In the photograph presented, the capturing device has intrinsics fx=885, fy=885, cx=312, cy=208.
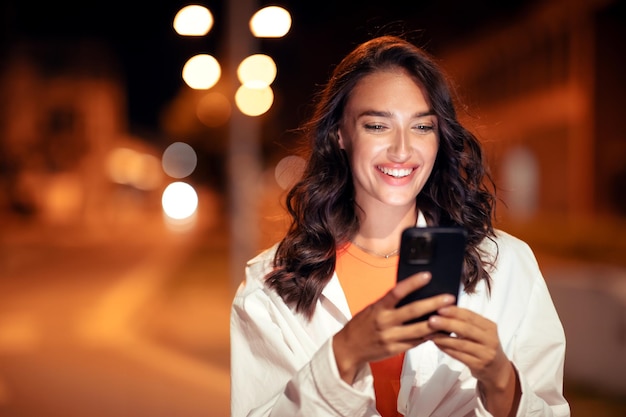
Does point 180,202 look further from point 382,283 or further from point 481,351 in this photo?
point 481,351

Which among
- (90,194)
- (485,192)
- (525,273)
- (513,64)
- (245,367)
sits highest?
(513,64)

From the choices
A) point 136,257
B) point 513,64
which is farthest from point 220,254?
point 513,64

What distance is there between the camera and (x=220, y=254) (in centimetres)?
2569

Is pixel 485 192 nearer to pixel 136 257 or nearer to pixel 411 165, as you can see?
pixel 411 165

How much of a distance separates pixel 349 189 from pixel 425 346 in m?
0.70

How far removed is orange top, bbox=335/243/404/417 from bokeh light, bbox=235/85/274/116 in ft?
37.0

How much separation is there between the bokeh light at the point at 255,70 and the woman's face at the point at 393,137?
11255mm

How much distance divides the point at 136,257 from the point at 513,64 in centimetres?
1896

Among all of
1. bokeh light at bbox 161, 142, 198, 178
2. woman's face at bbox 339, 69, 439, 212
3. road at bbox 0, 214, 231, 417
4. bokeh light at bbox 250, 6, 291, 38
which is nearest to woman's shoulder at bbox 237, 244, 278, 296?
woman's face at bbox 339, 69, 439, 212

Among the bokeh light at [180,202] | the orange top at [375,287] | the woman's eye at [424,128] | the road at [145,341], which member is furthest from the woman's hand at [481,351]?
the bokeh light at [180,202]

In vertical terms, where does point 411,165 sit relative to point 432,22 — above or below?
below

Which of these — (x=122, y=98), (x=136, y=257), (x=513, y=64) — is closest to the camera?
(x=136, y=257)

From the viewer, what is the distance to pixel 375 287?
2.65m

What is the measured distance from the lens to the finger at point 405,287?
72.0 inches
